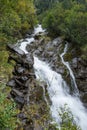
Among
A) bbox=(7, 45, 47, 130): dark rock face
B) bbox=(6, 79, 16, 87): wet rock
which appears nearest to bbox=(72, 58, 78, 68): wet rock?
bbox=(7, 45, 47, 130): dark rock face

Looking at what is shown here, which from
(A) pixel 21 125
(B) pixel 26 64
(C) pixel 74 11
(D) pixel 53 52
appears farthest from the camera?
(C) pixel 74 11

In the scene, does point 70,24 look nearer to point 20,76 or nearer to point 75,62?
point 75,62

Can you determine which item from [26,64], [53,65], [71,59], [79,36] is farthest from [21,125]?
[79,36]

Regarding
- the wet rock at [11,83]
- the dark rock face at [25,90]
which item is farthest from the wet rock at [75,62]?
the wet rock at [11,83]

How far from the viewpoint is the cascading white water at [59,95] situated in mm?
24964

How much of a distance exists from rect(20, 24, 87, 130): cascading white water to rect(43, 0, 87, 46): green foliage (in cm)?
806

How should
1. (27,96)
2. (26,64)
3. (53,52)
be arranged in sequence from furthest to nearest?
(53,52), (26,64), (27,96)

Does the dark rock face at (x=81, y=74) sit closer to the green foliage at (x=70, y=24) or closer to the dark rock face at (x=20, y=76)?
the green foliage at (x=70, y=24)

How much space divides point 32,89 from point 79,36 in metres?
15.3

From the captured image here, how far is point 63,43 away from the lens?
124 ft

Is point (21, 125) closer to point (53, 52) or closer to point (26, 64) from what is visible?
point (26, 64)

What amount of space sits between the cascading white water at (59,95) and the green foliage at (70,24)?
806 cm

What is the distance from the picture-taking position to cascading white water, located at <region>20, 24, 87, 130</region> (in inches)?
983

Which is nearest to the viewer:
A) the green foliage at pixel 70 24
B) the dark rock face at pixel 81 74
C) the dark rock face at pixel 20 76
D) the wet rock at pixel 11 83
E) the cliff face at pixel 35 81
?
the cliff face at pixel 35 81
